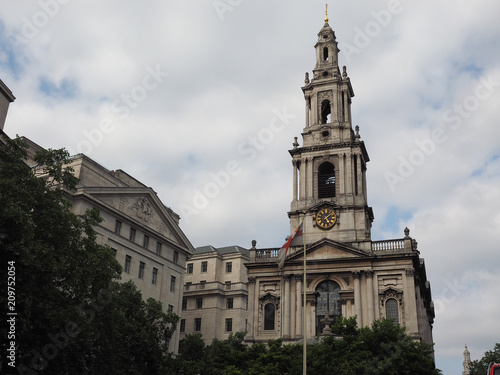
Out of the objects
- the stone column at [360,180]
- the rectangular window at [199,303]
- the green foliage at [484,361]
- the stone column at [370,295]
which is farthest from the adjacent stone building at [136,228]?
the green foliage at [484,361]

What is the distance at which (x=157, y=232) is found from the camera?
57.5 metres

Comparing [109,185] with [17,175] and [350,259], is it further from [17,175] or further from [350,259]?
[17,175]

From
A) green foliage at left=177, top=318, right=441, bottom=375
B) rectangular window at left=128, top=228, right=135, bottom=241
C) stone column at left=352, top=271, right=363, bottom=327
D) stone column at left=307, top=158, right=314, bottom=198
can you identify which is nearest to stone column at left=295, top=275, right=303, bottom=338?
stone column at left=352, top=271, right=363, bottom=327

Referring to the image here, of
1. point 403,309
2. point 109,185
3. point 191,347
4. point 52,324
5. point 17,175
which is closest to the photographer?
point 52,324

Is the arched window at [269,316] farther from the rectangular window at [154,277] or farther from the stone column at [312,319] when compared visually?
the rectangular window at [154,277]

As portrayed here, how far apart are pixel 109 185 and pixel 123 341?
25841mm

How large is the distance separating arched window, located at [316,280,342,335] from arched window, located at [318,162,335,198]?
1067 centimetres

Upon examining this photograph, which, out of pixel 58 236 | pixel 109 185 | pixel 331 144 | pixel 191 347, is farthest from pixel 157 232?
pixel 58 236

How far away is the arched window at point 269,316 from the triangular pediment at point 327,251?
5413 mm

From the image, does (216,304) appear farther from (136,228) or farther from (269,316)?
(136,228)

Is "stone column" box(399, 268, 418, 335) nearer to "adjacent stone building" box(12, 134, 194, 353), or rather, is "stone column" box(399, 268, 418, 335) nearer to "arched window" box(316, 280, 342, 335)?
"arched window" box(316, 280, 342, 335)

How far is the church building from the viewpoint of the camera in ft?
173

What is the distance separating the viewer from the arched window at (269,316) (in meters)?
55.6

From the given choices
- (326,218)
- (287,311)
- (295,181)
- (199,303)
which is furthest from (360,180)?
(199,303)
